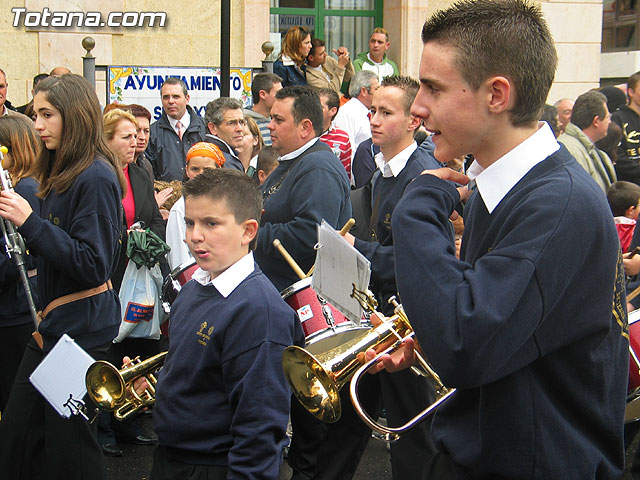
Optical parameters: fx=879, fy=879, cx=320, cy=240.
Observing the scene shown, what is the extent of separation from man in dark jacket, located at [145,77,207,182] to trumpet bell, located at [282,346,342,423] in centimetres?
507

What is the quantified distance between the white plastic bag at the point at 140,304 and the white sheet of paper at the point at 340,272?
2.22 m

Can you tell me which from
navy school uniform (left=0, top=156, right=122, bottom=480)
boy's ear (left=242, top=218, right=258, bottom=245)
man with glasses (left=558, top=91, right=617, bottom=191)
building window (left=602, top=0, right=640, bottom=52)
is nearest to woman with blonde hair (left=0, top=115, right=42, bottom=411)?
navy school uniform (left=0, top=156, right=122, bottom=480)

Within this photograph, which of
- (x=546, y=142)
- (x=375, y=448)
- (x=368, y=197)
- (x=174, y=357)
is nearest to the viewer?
(x=546, y=142)

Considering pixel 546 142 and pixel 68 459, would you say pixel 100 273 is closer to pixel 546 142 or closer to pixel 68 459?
pixel 68 459

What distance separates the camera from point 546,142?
202 cm

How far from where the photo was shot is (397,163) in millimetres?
4500

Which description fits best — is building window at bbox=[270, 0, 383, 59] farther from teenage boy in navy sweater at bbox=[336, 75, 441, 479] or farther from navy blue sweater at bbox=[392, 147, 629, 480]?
A: navy blue sweater at bbox=[392, 147, 629, 480]

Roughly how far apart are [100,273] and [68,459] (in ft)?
2.65

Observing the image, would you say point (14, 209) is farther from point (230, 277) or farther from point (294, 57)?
point (294, 57)

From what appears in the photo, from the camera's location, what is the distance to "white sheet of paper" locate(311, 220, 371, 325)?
10.3 ft

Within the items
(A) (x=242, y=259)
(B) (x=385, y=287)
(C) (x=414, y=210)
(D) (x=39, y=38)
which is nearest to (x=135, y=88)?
(D) (x=39, y=38)

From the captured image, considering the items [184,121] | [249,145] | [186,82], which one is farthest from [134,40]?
[249,145]

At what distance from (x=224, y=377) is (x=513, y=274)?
1363mm

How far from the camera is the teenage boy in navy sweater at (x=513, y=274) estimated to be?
185 cm
